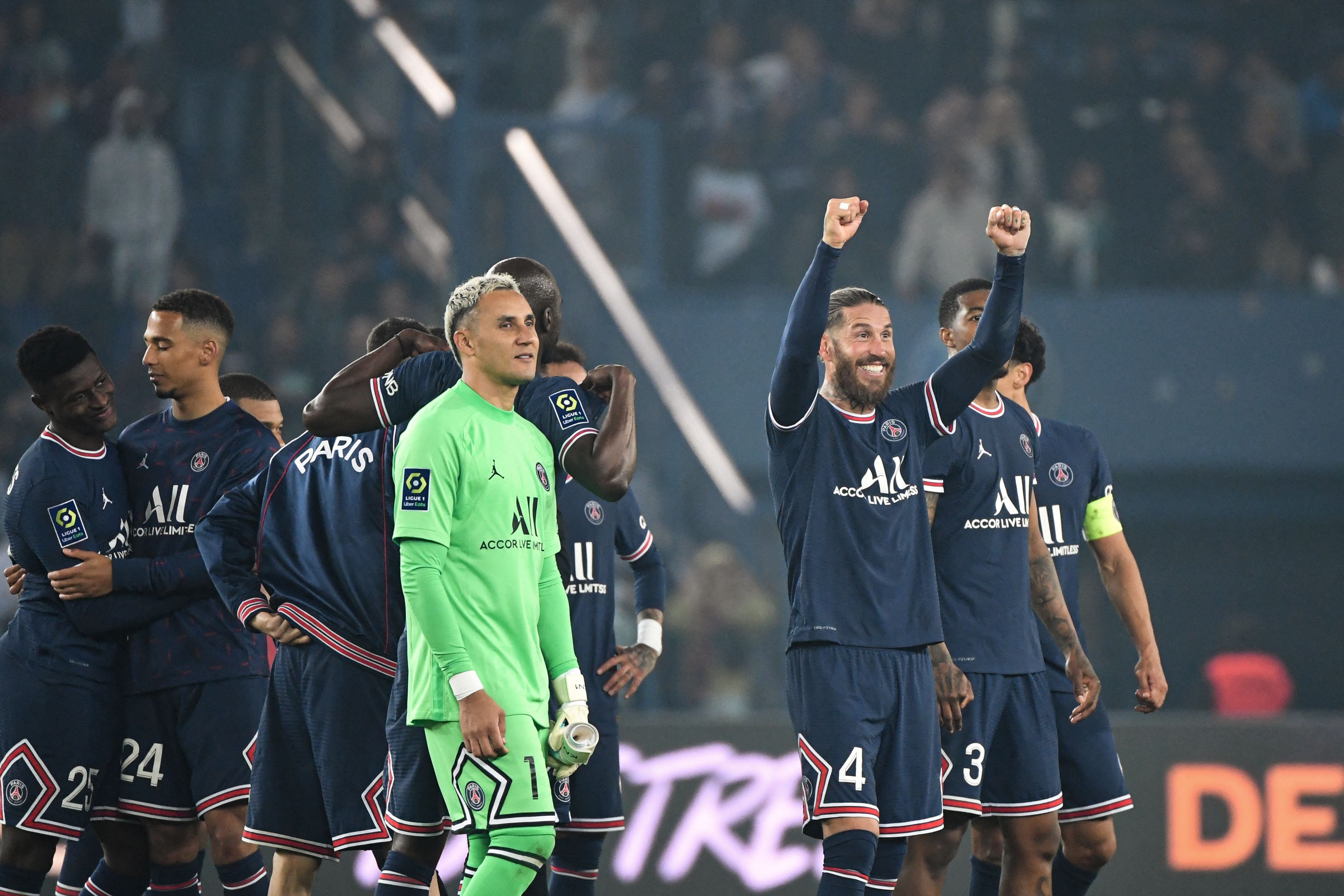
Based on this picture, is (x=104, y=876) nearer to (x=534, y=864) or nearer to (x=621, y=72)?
(x=534, y=864)

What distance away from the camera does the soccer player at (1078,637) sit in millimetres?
5164

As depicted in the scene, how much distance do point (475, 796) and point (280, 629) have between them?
0.99 meters

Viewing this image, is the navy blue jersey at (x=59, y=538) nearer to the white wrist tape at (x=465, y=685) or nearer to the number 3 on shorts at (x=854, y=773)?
the white wrist tape at (x=465, y=685)

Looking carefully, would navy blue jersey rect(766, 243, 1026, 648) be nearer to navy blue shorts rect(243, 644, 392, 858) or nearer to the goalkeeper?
the goalkeeper

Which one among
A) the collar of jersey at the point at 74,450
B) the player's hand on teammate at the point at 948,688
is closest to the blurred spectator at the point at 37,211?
the collar of jersey at the point at 74,450

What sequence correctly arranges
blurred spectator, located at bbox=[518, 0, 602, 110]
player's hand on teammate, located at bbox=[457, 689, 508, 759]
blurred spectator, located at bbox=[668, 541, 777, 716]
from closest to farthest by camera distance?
player's hand on teammate, located at bbox=[457, 689, 508, 759]
blurred spectator, located at bbox=[668, 541, 777, 716]
blurred spectator, located at bbox=[518, 0, 602, 110]

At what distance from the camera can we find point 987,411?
5.15m

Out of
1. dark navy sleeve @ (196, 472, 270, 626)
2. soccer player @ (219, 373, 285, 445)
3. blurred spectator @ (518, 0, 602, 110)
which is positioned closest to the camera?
dark navy sleeve @ (196, 472, 270, 626)

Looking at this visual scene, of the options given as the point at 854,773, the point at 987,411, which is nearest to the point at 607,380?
the point at 854,773

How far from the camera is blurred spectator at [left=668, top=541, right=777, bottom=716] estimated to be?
9.78 meters

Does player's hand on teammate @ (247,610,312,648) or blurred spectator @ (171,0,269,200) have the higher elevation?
blurred spectator @ (171,0,269,200)

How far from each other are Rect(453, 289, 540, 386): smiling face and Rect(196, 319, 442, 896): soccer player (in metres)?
0.59

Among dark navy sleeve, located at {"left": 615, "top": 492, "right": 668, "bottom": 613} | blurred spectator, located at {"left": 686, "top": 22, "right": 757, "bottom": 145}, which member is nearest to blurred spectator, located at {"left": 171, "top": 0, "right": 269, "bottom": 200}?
blurred spectator, located at {"left": 686, "top": 22, "right": 757, "bottom": 145}

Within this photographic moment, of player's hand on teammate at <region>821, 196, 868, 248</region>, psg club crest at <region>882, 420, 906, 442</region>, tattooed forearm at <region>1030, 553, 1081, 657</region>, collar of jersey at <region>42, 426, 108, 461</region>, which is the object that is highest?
player's hand on teammate at <region>821, 196, 868, 248</region>
